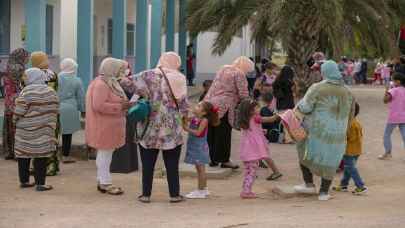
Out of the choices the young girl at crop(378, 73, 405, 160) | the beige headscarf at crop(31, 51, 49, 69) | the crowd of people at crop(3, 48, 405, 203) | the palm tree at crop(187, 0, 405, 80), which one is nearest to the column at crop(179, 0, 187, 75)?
the palm tree at crop(187, 0, 405, 80)

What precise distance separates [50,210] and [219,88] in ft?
10.8

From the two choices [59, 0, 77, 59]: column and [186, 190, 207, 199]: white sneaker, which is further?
[59, 0, 77, 59]: column

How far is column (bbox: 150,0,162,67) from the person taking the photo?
20.0 m

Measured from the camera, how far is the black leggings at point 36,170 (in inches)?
344

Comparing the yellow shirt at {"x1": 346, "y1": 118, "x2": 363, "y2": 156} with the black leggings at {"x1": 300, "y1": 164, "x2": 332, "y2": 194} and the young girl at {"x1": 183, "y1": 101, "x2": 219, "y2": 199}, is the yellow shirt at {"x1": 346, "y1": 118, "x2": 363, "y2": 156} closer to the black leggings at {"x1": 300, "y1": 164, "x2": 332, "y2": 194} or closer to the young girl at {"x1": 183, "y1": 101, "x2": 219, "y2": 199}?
the black leggings at {"x1": 300, "y1": 164, "x2": 332, "y2": 194}

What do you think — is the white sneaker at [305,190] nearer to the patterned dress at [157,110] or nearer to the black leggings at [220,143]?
the patterned dress at [157,110]

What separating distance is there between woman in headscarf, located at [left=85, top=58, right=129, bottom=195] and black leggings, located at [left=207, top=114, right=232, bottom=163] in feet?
6.93

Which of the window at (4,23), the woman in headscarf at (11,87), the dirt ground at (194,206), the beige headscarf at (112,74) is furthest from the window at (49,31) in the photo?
the beige headscarf at (112,74)

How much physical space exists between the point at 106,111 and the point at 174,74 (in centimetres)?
95

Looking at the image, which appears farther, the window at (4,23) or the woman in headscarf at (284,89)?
the window at (4,23)

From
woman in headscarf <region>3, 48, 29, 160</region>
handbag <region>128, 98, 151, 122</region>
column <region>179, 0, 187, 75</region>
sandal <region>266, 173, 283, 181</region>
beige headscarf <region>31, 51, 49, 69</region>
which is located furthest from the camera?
column <region>179, 0, 187, 75</region>

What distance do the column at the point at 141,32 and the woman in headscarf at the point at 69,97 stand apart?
7.79m

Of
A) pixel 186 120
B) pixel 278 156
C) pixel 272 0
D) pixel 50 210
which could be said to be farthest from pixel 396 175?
pixel 272 0

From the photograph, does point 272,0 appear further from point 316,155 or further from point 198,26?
point 316,155
